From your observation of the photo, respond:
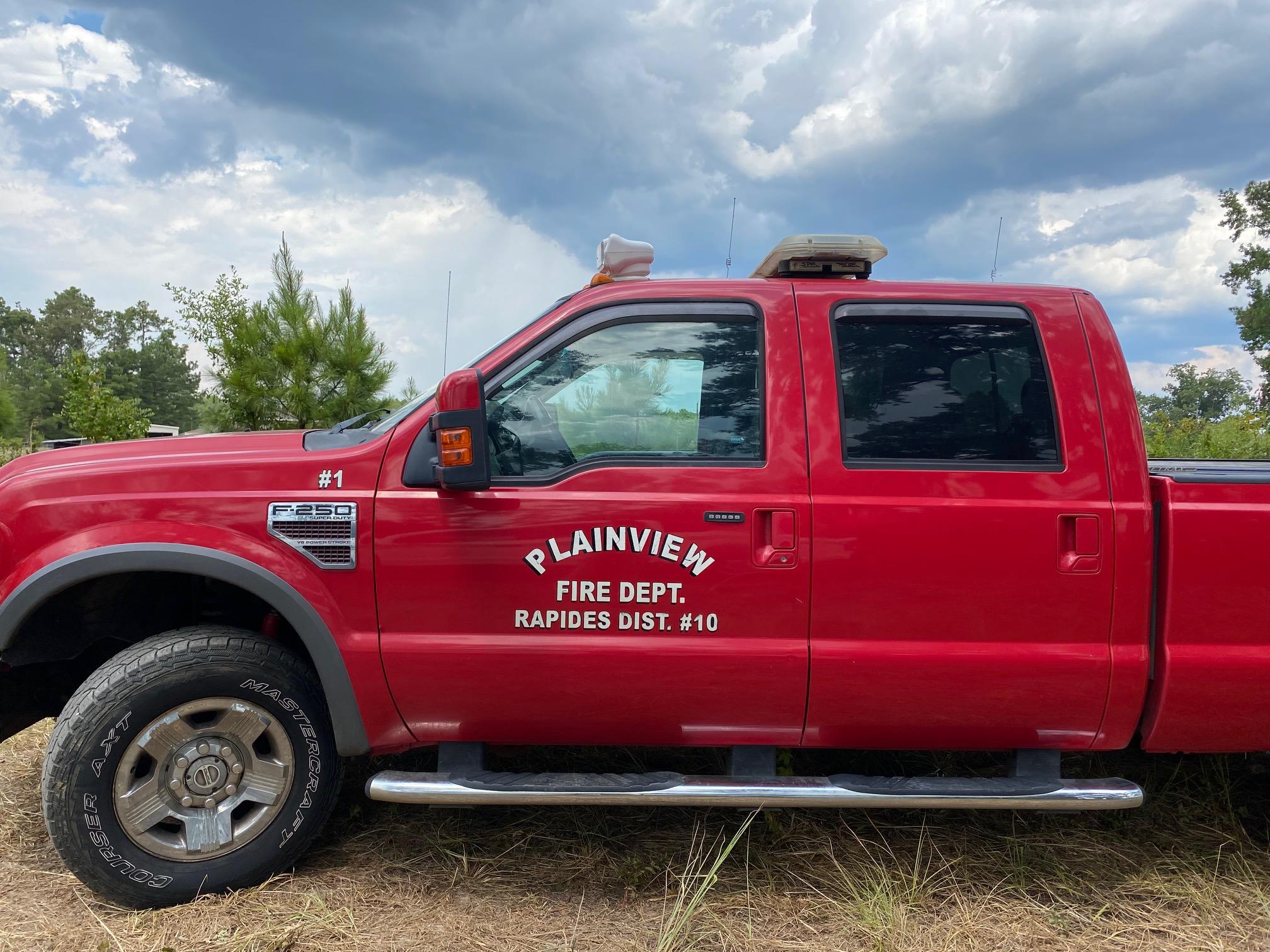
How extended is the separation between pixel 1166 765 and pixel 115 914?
4.00 meters

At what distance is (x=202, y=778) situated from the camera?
2736 mm

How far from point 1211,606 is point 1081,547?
1.51ft

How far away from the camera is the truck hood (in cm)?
282

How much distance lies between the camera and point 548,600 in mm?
2648

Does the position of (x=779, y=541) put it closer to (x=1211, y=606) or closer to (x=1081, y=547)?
(x=1081, y=547)

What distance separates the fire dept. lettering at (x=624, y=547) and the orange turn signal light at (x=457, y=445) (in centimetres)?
36

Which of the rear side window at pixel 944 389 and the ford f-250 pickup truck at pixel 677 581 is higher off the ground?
the rear side window at pixel 944 389

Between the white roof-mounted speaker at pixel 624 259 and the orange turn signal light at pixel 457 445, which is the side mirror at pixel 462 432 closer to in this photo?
the orange turn signal light at pixel 457 445

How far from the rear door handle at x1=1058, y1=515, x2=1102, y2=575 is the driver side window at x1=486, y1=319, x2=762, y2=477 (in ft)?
3.21

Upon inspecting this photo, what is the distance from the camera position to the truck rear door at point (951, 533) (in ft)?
8.68

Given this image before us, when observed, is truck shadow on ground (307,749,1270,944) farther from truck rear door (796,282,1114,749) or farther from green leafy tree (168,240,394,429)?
green leafy tree (168,240,394,429)

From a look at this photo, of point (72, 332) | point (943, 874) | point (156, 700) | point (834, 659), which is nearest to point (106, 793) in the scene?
point (156, 700)

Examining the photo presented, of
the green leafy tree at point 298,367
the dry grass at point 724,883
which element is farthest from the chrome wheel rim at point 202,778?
the green leafy tree at point 298,367

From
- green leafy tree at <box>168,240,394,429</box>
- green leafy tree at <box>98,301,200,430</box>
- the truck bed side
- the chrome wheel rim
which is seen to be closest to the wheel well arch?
the chrome wheel rim
